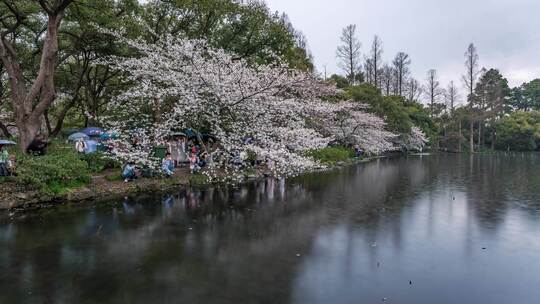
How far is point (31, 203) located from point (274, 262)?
335 inches

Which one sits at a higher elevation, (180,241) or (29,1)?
(29,1)

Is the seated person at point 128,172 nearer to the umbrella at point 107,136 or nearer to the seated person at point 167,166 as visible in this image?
the seated person at point 167,166

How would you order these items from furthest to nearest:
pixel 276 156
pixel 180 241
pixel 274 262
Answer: pixel 276 156 → pixel 180 241 → pixel 274 262

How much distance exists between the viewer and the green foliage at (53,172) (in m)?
11.6

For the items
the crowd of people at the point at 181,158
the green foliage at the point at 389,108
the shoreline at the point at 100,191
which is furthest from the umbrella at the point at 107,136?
the green foliage at the point at 389,108

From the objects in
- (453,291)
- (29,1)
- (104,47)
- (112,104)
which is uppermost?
(29,1)

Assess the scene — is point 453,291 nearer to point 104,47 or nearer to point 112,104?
point 112,104

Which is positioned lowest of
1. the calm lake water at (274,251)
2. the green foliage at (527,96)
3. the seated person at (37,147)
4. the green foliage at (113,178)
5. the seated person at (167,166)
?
the calm lake water at (274,251)

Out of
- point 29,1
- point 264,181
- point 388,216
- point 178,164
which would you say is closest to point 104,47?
point 29,1

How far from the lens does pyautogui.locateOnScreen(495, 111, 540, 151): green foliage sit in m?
45.3

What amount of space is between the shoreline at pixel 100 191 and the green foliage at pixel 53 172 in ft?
0.81

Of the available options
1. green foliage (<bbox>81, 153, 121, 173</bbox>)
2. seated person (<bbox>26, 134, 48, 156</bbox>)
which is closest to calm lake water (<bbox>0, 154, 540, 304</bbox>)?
green foliage (<bbox>81, 153, 121, 173</bbox>)

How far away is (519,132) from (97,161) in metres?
48.1

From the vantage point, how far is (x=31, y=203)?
11531 mm
